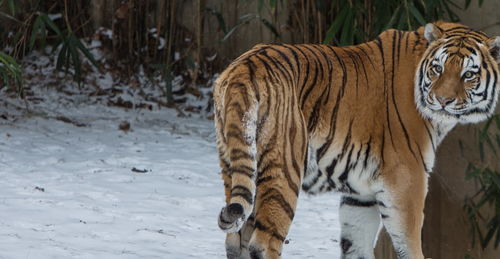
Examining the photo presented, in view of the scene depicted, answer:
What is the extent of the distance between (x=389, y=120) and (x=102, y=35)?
5444mm

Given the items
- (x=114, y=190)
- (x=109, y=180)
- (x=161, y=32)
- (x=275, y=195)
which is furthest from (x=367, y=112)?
(x=161, y=32)

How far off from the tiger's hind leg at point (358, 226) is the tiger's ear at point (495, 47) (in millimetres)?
865

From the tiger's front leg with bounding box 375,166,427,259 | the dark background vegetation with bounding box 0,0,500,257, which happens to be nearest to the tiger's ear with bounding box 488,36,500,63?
the tiger's front leg with bounding box 375,166,427,259

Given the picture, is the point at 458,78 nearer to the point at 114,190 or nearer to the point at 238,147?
the point at 238,147

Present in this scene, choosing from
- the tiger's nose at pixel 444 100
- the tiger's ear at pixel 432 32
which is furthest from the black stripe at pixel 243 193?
the tiger's ear at pixel 432 32

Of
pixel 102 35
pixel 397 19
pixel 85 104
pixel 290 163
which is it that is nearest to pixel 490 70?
pixel 290 163

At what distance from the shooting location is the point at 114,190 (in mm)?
6219

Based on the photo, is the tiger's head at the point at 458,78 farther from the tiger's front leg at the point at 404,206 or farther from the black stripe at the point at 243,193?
the black stripe at the point at 243,193

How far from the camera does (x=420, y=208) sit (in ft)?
13.9

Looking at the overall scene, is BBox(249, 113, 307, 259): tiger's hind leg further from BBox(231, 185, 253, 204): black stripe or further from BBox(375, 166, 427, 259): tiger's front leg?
BBox(375, 166, 427, 259): tiger's front leg

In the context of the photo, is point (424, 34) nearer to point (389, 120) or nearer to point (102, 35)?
point (389, 120)

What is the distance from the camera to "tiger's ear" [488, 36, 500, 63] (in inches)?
167

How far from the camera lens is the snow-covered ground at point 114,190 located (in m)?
5.06

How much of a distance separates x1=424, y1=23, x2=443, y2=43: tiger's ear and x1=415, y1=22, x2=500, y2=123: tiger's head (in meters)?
0.02
